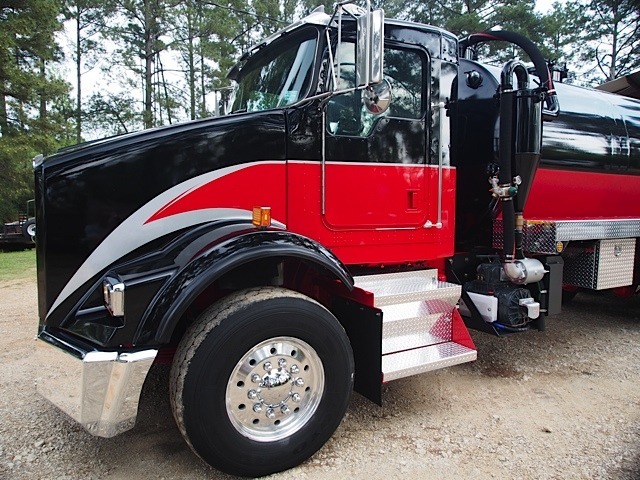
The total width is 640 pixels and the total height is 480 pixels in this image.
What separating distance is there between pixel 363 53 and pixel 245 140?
920 mm

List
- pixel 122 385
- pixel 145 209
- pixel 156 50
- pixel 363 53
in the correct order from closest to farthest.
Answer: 1. pixel 122 385
2. pixel 363 53
3. pixel 145 209
4. pixel 156 50

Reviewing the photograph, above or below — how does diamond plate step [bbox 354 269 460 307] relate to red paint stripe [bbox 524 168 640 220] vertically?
below

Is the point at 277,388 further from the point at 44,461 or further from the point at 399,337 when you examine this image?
the point at 44,461

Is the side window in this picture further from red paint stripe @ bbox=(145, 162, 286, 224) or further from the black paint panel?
the black paint panel

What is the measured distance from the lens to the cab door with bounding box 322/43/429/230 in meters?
3.39

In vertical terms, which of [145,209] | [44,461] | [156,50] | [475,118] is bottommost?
[44,461]

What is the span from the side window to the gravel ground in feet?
6.79

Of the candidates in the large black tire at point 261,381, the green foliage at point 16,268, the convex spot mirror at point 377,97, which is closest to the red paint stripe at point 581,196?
the convex spot mirror at point 377,97

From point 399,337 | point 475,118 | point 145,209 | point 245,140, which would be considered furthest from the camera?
point 475,118

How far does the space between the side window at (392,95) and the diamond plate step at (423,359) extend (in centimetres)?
157

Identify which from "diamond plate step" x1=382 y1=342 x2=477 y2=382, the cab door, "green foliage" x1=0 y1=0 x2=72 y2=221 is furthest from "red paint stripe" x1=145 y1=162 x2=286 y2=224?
"green foliage" x1=0 y1=0 x2=72 y2=221

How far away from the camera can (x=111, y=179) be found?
2.85 metres

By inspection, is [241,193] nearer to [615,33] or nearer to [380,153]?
[380,153]

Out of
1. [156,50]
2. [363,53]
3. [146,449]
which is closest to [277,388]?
[146,449]
